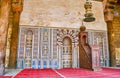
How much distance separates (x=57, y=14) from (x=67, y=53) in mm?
2227

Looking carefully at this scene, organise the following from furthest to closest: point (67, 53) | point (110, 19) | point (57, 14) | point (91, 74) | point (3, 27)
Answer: point (110, 19), point (57, 14), point (67, 53), point (3, 27), point (91, 74)

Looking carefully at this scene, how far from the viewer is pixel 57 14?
28.4 feet

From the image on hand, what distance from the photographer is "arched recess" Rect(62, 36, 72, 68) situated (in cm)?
837

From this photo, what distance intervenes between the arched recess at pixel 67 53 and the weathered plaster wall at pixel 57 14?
2.79 ft

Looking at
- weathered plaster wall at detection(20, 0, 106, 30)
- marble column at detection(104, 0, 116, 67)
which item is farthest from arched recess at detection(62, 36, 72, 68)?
marble column at detection(104, 0, 116, 67)

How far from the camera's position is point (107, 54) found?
349 inches

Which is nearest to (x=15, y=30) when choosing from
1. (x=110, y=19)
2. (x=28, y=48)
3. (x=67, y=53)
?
(x=28, y=48)

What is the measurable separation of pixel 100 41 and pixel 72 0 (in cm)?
286

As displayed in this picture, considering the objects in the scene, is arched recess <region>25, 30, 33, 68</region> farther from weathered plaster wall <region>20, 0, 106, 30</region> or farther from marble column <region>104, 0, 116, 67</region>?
marble column <region>104, 0, 116, 67</region>

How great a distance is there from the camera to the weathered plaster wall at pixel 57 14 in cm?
829

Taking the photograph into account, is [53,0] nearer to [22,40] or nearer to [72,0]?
[72,0]

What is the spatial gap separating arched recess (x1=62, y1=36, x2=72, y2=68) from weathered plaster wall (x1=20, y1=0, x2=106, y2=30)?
2.79 ft

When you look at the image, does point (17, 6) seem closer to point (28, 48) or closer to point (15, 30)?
point (15, 30)

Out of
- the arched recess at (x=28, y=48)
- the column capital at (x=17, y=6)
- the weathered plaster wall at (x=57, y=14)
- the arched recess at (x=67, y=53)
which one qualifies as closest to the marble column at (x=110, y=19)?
the weathered plaster wall at (x=57, y=14)
